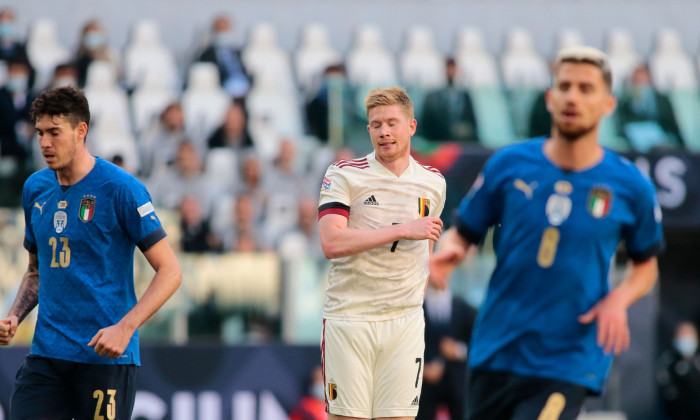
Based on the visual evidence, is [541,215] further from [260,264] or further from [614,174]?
[260,264]

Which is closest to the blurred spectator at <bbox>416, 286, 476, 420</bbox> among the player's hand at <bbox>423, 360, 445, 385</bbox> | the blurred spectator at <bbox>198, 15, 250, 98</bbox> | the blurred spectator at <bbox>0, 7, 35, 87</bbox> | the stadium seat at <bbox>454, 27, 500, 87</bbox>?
the player's hand at <bbox>423, 360, 445, 385</bbox>

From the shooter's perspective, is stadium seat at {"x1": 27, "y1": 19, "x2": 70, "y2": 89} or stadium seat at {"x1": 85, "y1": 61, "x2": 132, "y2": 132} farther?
stadium seat at {"x1": 27, "y1": 19, "x2": 70, "y2": 89}

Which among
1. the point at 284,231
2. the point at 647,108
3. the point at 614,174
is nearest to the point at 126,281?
the point at 614,174

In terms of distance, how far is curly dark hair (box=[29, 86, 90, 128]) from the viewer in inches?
211

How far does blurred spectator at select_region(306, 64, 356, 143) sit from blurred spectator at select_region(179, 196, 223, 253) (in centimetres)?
260

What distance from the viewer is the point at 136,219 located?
547cm

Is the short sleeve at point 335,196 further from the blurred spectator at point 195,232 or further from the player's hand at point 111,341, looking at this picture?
the blurred spectator at point 195,232

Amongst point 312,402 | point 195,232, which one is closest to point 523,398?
point 312,402

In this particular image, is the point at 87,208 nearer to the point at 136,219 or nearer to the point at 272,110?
the point at 136,219

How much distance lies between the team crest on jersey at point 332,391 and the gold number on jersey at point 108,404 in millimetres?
1450

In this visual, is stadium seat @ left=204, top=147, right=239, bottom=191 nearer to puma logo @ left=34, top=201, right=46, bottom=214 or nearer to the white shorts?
the white shorts

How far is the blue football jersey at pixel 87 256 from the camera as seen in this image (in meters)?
5.40

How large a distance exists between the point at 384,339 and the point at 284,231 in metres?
6.34

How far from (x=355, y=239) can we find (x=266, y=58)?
42.0 feet
